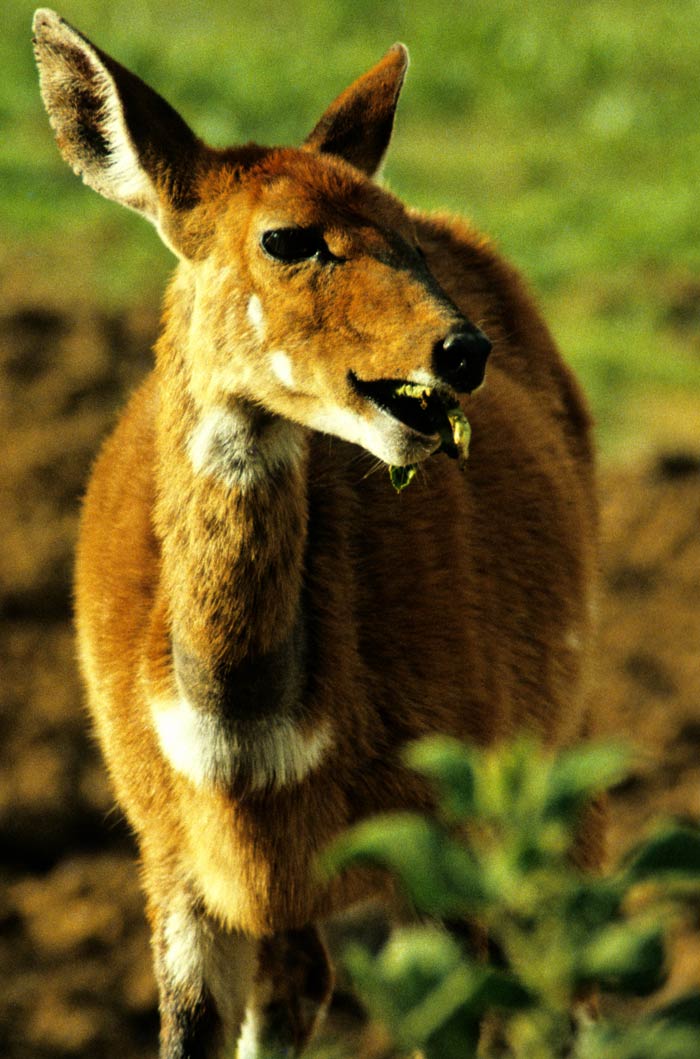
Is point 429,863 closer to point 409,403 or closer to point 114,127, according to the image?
point 409,403

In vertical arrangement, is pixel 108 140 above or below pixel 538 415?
above

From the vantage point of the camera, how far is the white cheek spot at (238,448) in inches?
138

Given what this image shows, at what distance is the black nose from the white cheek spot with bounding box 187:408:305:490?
0.49 metres

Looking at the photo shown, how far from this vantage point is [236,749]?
3670mm

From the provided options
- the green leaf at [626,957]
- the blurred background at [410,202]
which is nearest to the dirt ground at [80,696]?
the blurred background at [410,202]

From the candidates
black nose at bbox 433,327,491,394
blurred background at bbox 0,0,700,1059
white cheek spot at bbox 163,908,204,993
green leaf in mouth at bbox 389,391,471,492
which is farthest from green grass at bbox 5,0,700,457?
black nose at bbox 433,327,491,394

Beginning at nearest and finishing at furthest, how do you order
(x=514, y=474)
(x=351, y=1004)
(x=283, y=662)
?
(x=283, y=662)
(x=514, y=474)
(x=351, y=1004)

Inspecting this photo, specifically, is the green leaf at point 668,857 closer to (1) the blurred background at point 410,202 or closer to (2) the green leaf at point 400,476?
(2) the green leaf at point 400,476

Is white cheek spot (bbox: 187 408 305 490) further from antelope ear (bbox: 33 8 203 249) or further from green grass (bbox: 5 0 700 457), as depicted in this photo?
green grass (bbox: 5 0 700 457)

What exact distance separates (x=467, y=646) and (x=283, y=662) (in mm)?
652

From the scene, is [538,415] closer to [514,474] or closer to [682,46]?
[514,474]

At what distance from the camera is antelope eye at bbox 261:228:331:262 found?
3.41m

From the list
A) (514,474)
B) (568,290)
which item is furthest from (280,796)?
(568,290)

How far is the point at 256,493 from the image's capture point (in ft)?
11.5
